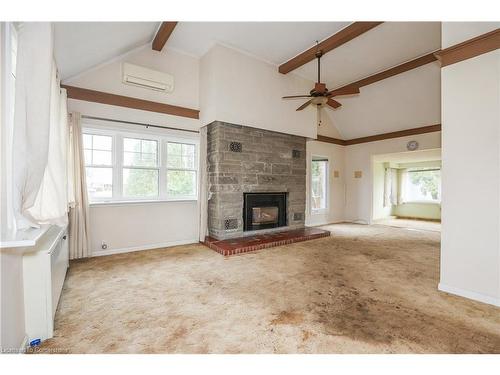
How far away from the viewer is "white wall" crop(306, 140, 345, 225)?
6293mm

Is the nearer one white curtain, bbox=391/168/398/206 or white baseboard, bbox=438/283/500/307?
white baseboard, bbox=438/283/500/307

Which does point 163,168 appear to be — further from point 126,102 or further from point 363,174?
point 363,174

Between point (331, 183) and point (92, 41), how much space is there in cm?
626

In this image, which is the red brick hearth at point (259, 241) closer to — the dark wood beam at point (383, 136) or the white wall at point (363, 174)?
the white wall at point (363, 174)

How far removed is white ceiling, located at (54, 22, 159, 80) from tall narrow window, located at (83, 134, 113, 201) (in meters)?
0.94

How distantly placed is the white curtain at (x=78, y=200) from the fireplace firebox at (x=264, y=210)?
258 cm

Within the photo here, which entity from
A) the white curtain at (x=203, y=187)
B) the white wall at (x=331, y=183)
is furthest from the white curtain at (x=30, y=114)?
the white wall at (x=331, y=183)

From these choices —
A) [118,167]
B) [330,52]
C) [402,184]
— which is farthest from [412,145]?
[118,167]

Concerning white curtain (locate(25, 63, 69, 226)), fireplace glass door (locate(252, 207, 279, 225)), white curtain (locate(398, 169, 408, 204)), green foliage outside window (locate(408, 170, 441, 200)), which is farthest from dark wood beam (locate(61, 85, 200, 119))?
green foliage outside window (locate(408, 170, 441, 200))

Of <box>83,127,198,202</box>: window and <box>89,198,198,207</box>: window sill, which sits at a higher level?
<box>83,127,198,202</box>: window

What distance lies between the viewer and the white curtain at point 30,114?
1.39 metres

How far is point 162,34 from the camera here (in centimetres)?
349

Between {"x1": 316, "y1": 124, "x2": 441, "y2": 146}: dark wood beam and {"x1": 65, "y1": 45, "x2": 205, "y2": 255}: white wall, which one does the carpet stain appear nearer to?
{"x1": 65, "y1": 45, "x2": 205, "y2": 255}: white wall

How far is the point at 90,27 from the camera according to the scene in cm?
236
